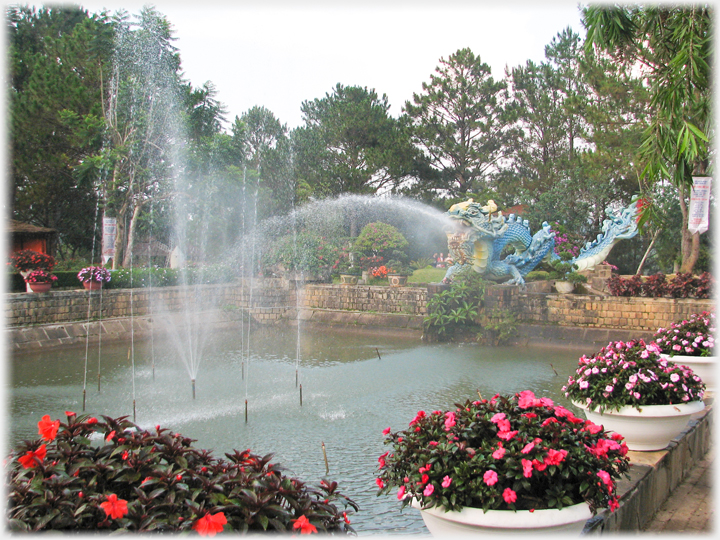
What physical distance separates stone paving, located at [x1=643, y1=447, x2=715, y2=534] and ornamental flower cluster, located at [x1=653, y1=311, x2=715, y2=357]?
5.21 feet

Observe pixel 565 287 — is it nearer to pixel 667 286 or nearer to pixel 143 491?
pixel 667 286

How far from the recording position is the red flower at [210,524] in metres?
1.87

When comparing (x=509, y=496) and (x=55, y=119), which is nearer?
(x=509, y=496)

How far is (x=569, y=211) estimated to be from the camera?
22422 mm

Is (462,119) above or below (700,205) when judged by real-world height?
above

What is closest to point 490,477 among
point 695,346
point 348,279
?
point 695,346

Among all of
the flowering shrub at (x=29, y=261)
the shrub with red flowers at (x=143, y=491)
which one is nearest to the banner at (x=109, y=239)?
the flowering shrub at (x=29, y=261)

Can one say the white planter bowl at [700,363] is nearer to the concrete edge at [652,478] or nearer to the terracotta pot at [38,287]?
the concrete edge at [652,478]

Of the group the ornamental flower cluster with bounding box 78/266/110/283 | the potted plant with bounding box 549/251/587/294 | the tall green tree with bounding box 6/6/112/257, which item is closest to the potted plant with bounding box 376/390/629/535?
the potted plant with bounding box 549/251/587/294

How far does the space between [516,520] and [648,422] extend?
2.00 meters

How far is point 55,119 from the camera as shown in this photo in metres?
21.1

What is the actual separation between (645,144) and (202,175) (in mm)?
16927

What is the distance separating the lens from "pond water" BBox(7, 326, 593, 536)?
530 cm

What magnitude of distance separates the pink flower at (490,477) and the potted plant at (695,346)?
3969 millimetres
